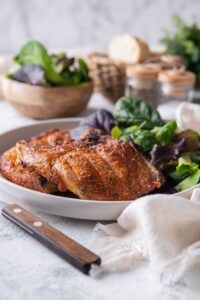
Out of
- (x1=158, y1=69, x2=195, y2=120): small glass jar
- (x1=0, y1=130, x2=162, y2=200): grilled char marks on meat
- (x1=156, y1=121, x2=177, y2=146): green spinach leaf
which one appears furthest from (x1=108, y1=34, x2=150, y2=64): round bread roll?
(x1=0, y1=130, x2=162, y2=200): grilled char marks on meat

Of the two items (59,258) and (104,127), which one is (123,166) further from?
(104,127)

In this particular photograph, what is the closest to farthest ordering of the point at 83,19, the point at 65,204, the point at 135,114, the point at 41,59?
the point at 65,204 < the point at 135,114 < the point at 41,59 < the point at 83,19

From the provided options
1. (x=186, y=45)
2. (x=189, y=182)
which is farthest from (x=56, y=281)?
(x=186, y=45)

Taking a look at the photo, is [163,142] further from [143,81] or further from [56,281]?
[143,81]

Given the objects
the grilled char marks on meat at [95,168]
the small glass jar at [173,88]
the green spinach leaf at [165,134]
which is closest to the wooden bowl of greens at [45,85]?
the small glass jar at [173,88]

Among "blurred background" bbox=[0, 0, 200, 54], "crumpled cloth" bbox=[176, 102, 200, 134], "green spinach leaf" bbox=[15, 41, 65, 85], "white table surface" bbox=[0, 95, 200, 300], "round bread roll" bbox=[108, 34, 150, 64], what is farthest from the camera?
"blurred background" bbox=[0, 0, 200, 54]

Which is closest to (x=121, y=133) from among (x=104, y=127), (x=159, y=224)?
(x=104, y=127)

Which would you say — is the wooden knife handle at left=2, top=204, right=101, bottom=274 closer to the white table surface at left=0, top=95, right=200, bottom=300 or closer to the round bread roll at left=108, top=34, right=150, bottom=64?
the white table surface at left=0, top=95, right=200, bottom=300
